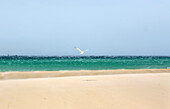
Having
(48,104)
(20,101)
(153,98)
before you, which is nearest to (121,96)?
Result: (153,98)

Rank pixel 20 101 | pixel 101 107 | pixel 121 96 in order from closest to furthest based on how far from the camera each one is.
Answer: pixel 101 107 → pixel 20 101 → pixel 121 96

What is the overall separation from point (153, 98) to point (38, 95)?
3.30 metres

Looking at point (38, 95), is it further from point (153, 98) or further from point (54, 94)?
point (153, 98)

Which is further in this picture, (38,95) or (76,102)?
(38,95)

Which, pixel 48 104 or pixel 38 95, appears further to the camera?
pixel 38 95

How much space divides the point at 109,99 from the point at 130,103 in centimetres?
58

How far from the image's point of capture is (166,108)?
4336 millimetres

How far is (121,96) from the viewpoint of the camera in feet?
17.6

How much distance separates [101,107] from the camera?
14.2ft

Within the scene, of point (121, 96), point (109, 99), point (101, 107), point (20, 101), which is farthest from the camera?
point (121, 96)

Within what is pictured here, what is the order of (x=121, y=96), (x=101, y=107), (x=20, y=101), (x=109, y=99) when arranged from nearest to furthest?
(x=101, y=107) < (x=20, y=101) < (x=109, y=99) < (x=121, y=96)

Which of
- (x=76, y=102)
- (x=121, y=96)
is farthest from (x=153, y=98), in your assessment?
(x=76, y=102)

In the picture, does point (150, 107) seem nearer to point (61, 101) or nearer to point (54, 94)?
point (61, 101)

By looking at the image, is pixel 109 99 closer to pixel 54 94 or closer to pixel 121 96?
pixel 121 96
